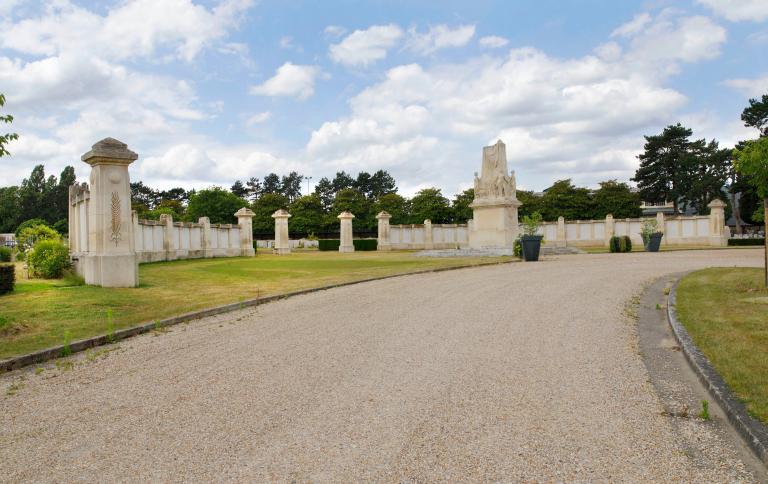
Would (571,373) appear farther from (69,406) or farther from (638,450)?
(69,406)

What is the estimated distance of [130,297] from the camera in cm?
1180

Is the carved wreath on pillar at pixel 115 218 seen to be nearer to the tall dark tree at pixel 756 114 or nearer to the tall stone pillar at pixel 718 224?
the tall stone pillar at pixel 718 224

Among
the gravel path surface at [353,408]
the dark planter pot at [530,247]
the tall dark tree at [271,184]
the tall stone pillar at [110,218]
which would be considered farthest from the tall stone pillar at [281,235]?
the tall dark tree at [271,184]

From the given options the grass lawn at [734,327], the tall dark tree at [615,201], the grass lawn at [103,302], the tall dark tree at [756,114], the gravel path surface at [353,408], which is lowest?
the gravel path surface at [353,408]

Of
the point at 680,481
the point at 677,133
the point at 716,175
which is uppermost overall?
the point at 677,133

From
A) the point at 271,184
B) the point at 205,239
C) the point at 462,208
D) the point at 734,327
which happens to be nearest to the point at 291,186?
the point at 271,184

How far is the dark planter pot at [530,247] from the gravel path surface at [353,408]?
15.7m

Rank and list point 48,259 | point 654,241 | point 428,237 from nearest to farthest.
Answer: point 48,259 → point 654,241 → point 428,237

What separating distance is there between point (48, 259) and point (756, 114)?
58.2 m

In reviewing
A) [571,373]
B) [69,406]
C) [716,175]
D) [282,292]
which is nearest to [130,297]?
[282,292]

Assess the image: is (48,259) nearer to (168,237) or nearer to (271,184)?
(168,237)

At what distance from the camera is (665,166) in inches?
2746

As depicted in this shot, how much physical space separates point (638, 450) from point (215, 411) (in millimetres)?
3224

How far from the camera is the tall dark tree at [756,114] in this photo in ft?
168
